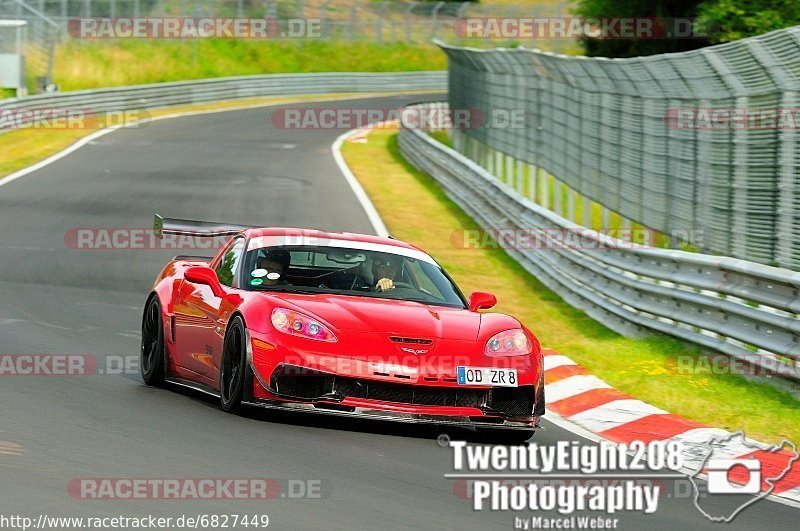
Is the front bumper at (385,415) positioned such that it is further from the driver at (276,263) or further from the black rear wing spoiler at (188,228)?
the black rear wing spoiler at (188,228)

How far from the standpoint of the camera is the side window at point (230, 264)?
34.0ft

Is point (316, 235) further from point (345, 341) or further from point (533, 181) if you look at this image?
point (533, 181)

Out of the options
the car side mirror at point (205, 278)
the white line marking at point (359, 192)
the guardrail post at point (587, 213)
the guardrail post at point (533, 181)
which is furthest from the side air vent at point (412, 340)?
the guardrail post at point (533, 181)

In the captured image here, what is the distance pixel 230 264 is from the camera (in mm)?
10586

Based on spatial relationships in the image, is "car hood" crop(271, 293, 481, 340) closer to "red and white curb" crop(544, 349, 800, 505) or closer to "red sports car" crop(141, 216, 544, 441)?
"red sports car" crop(141, 216, 544, 441)

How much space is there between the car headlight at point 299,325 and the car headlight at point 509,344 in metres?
0.96

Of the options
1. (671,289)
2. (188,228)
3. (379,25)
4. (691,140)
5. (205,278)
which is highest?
(379,25)

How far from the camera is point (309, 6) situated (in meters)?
69.8

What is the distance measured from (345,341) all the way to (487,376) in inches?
33.8

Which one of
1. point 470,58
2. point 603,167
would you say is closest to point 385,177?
point 470,58

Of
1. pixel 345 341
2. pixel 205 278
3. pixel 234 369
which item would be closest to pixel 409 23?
pixel 205 278

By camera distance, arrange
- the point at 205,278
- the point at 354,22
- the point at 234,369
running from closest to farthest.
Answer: the point at 234,369, the point at 205,278, the point at 354,22

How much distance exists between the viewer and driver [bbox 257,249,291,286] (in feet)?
33.1

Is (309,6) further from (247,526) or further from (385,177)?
(247,526)
